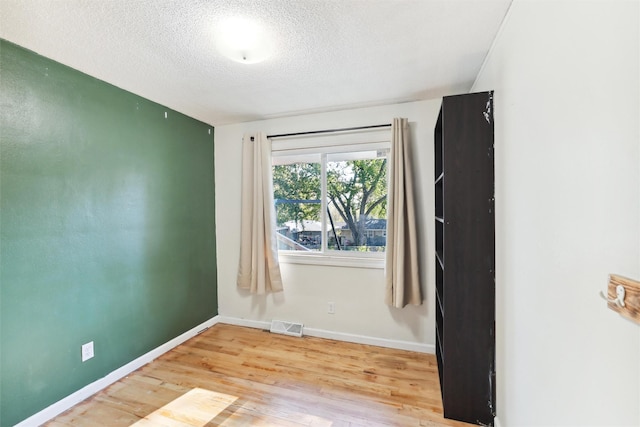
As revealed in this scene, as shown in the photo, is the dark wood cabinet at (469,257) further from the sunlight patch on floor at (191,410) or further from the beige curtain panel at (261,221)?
the beige curtain panel at (261,221)

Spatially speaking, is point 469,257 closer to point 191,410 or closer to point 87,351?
point 191,410

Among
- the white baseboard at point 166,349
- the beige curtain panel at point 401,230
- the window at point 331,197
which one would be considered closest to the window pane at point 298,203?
the window at point 331,197

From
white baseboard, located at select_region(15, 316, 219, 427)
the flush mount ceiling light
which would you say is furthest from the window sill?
the flush mount ceiling light

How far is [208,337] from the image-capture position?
2.93 metres

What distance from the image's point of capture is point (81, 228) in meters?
1.98

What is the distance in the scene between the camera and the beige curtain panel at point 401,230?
98.2 inches

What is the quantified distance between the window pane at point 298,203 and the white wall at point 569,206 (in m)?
1.88

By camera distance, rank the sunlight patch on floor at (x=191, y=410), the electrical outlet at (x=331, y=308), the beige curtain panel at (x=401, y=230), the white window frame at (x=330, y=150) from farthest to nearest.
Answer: the electrical outlet at (x=331, y=308), the white window frame at (x=330, y=150), the beige curtain panel at (x=401, y=230), the sunlight patch on floor at (x=191, y=410)

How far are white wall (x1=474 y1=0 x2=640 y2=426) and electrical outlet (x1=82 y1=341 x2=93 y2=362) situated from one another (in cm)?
275

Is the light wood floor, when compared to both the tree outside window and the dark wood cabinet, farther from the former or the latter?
the tree outside window

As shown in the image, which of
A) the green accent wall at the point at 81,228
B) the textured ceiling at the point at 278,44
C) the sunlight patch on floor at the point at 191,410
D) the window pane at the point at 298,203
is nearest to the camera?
the textured ceiling at the point at 278,44

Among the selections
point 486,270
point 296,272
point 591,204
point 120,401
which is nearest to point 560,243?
point 591,204

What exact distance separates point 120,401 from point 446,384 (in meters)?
2.26

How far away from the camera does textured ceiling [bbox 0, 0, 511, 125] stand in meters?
1.37
